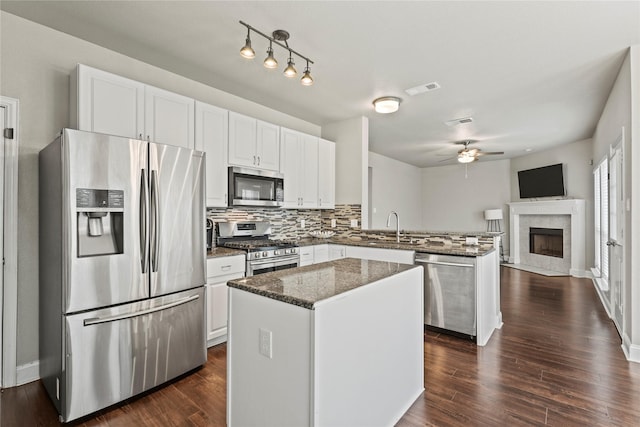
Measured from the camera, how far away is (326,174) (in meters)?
4.75

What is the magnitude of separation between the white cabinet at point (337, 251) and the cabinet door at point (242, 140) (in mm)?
1506

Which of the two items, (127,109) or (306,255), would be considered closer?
(127,109)

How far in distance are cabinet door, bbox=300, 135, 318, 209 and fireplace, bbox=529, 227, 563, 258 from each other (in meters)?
5.89

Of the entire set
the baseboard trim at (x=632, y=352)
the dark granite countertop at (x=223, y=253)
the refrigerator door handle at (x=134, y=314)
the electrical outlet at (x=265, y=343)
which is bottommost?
the baseboard trim at (x=632, y=352)

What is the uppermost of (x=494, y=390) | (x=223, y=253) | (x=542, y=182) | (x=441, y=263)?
(x=542, y=182)

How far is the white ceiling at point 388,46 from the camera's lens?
7.30 feet

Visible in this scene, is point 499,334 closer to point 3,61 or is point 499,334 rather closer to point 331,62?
point 331,62

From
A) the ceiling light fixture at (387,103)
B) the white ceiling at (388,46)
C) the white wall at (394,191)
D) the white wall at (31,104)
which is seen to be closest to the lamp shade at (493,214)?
the white wall at (394,191)

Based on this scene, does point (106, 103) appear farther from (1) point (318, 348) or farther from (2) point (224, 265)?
(1) point (318, 348)

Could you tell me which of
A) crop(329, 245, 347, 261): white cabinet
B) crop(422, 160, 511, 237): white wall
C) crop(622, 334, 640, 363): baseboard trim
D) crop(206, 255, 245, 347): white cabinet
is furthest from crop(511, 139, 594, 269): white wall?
crop(206, 255, 245, 347): white cabinet

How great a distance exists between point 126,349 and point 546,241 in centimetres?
837

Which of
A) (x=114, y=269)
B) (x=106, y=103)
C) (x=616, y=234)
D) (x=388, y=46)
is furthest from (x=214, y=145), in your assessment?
(x=616, y=234)

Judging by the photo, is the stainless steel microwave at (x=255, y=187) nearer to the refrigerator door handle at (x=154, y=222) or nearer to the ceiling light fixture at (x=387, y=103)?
the refrigerator door handle at (x=154, y=222)

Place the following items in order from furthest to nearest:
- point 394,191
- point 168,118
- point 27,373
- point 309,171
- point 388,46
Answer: point 394,191
point 309,171
point 168,118
point 388,46
point 27,373
